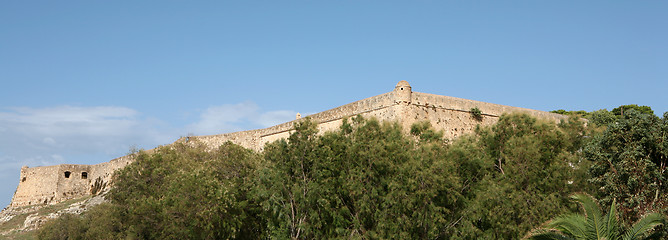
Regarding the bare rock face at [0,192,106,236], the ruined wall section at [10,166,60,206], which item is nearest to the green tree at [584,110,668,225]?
the bare rock face at [0,192,106,236]

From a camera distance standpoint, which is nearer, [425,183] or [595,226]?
[595,226]

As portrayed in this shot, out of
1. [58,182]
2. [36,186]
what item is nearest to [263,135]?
[58,182]

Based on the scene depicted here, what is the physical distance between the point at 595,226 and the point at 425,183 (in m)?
6.16

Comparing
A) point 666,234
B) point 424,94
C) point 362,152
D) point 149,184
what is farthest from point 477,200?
point 149,184

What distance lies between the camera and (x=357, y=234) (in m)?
19.8

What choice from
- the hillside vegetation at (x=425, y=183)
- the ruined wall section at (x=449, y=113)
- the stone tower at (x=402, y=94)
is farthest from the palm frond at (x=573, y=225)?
the stone tower at (x=402, y=94)

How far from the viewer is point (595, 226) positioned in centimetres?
1505

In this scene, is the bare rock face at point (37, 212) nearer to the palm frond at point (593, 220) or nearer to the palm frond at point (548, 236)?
the palm frond at point (548, 236)

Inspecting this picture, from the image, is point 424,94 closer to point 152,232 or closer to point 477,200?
point 477,200

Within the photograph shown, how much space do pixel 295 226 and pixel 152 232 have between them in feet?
29.6

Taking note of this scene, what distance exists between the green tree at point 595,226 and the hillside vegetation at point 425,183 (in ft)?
9.16

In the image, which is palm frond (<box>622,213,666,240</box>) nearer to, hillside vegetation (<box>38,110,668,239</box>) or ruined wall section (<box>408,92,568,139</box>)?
hillside vegetation (<box>38,110,668,239</box>)

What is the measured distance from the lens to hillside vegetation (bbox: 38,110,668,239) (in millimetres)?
19031

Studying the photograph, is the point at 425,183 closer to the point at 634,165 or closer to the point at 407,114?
the point at 634,165
